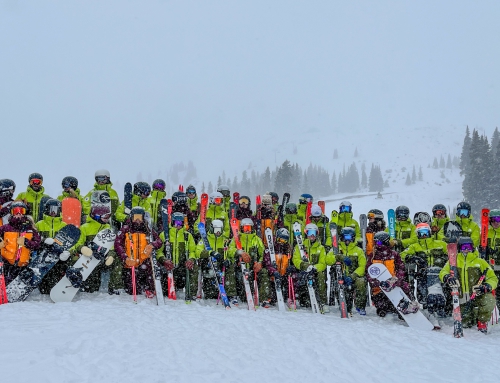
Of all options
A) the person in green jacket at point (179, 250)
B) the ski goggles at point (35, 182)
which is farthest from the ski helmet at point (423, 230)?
the ski goggles at point (35, 182)

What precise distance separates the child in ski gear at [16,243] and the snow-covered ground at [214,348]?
794mm

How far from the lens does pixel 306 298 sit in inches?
321

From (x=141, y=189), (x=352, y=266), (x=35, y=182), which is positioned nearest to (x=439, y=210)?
(x=352, y=266)

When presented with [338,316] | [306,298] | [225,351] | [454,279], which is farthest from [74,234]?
[454,279]

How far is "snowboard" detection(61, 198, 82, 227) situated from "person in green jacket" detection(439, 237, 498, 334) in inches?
303

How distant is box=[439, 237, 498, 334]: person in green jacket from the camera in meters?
6.92

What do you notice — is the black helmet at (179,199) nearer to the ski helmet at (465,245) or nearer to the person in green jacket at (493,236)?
the ski helmet at (465,245)

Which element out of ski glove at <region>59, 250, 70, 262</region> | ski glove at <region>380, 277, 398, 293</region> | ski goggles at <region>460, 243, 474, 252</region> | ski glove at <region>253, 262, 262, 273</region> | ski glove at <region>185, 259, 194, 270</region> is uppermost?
ski glove at <region>59, 250, 70, 262</region>

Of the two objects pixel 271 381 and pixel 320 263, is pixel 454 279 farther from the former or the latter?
pixel 271 381

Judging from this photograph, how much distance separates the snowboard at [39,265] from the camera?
6652mm

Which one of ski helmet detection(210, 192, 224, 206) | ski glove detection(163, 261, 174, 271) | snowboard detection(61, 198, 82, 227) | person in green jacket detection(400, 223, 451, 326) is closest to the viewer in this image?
person in green jacket detection(400, 223, 451, 326)

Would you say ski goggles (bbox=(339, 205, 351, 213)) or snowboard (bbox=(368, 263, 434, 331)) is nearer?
snowboard (bbox=(368, 263, 434, 331))

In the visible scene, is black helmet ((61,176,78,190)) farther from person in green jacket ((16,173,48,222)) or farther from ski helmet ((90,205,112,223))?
ski helmet ((90,205,112,223))

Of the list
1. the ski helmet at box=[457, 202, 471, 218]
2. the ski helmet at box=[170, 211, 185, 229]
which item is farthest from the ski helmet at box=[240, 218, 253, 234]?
the ski helmet at box=[457, 202, 471, 218]
